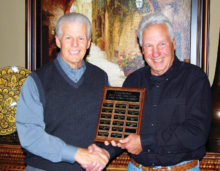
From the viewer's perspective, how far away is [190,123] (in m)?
1.77

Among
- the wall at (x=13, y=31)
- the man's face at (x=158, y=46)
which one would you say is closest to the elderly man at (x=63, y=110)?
the man's face at (x=158, y=46)

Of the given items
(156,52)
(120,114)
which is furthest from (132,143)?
(156,52)

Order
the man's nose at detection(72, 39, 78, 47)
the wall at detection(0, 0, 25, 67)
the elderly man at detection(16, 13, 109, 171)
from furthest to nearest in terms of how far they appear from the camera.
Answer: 1. the wall at detection(0, 0, 25, 67)
2. the man's nose at detection(72, 39, 78, 47)
3. the elderly man at detection(16, 13, 109, 171)

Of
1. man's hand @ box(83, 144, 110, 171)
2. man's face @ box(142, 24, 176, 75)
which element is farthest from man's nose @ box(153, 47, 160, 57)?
man's hand @ box(83, 144, 110, 171)

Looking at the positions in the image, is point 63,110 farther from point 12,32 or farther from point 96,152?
point 12,32

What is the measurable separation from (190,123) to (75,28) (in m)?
0.97

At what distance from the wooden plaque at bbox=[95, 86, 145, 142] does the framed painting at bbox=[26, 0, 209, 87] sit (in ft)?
3.12

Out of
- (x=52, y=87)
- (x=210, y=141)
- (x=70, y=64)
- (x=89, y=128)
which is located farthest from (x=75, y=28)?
(x=210, y=141)

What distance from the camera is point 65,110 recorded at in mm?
1848

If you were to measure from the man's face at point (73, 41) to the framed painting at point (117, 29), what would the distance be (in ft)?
3.07

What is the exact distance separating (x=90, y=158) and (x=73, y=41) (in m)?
0.78

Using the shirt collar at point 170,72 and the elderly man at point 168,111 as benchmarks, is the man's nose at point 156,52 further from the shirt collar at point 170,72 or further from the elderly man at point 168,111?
the shirt collar at point 170,72

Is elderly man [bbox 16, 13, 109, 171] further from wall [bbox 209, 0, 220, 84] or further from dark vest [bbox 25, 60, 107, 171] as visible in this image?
wall [bbox 209, 0, 220, 84]

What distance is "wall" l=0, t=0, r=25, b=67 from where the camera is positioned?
307cm
